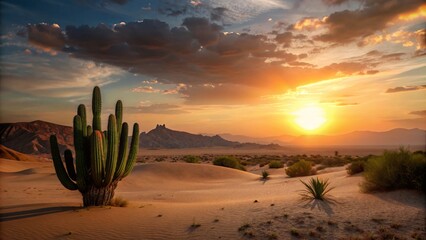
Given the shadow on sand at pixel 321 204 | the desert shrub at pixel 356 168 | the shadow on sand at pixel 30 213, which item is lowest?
the shadow on sand at pixel 30 213

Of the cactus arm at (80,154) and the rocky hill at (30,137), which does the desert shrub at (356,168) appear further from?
the rocky hill at (30,137)

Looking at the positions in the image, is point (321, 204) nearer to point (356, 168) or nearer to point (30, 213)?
point (356, 168)

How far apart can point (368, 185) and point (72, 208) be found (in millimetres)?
11532

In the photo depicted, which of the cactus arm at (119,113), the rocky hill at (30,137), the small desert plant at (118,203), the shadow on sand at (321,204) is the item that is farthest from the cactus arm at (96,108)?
the rocky hill at (30,137)

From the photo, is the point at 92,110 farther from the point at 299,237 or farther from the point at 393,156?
the point at 393,156

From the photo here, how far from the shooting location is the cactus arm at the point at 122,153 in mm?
14248

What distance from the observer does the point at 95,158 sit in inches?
507

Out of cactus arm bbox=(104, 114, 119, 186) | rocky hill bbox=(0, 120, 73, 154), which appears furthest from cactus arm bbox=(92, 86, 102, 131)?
rocky hill bbox=(0, 120, 73, 154)

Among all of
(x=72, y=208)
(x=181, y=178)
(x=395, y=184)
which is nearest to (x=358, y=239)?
(x=395, y=184)

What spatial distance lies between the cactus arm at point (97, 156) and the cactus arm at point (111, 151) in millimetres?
271

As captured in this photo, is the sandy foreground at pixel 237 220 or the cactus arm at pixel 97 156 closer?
the sandy foreground at pixel 237 220

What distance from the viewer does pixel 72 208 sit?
13297 mm

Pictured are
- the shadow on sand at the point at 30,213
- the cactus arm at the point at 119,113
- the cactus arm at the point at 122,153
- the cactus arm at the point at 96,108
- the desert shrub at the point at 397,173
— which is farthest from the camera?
the cactus arm at the point at 119,113

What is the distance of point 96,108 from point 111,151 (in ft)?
6.30
